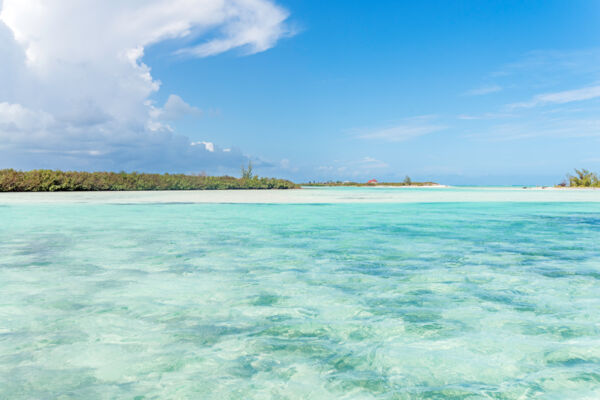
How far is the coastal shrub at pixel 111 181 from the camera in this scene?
23.5 metres

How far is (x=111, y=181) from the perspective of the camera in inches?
1054

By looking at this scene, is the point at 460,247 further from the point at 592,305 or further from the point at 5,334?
the point at 5,334

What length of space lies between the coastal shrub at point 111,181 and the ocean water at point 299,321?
21.3m

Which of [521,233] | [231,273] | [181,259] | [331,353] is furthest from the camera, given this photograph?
[521,233]

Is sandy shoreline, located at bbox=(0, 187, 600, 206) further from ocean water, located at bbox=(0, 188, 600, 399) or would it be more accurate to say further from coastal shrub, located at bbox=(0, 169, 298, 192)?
ocean water, located at bbox=(0, 188, 600, 399)

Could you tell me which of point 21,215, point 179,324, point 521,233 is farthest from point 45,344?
point 21,215

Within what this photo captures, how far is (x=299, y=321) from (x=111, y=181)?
2685 cm

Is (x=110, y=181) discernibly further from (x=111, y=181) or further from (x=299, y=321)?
(x=299, y=321)

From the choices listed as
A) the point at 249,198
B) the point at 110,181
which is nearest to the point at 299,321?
the point at 249,198

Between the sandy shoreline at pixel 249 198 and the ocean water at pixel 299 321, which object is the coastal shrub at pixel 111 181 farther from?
the ocean water at pixel 299 321

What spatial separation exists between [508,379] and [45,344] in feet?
7.62

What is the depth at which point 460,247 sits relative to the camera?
5.60 meters

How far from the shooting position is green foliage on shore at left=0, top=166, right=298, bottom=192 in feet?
76.9

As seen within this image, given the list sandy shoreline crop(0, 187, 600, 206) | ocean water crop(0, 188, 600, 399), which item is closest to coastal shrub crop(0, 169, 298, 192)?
sandy shoreline crop(0, 187, 600, 206)
